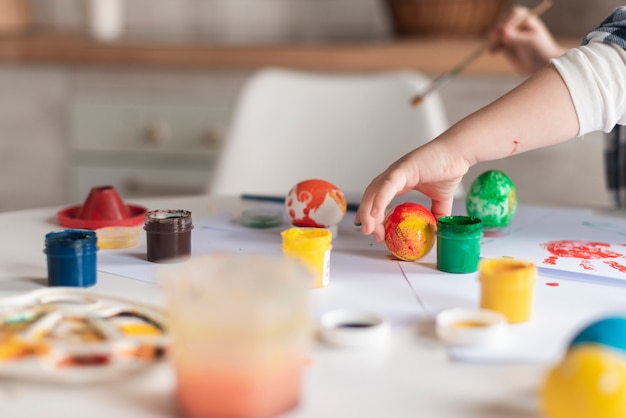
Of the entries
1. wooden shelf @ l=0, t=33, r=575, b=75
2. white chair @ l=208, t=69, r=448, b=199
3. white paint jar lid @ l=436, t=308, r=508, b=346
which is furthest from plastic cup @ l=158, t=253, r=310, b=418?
wooden shelf @ l=0, t=33, r=575, b=75

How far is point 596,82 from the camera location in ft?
2.73

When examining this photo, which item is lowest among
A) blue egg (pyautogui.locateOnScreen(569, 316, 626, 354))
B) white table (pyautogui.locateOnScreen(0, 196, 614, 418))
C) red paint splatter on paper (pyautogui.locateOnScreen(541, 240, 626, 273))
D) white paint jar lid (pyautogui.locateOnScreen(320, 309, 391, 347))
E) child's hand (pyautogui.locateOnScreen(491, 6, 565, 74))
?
white table (pyautogui.locateOnScreen(0, 196, 614, 418))

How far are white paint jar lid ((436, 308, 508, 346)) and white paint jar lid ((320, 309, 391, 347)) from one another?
4 cm

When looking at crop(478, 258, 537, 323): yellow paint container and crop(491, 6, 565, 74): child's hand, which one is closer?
crop(478, 258, 537, 323): yellow paint container

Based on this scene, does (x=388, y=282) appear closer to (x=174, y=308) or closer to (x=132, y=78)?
(x=174, y=308)

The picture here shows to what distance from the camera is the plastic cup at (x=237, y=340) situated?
463mm

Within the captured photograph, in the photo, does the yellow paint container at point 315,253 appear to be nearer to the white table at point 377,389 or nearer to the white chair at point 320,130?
the white table at point 377,389

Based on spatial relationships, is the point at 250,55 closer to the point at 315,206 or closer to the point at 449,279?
the point at 315,206

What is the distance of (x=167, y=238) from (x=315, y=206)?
0.18 meters

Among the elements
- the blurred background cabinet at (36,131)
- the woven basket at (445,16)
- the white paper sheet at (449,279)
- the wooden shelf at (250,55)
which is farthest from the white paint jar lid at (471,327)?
the blurred background cabinet at (36,131)

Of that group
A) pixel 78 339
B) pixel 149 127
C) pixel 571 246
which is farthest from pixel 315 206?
pixel 149 127

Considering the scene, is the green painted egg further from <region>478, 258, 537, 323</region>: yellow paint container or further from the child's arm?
<region>478, 258, 537, 323</region>: yellow paint container

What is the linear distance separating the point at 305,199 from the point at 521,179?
37.8 inches

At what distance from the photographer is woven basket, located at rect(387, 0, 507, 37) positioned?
Answer: 5.90ft
